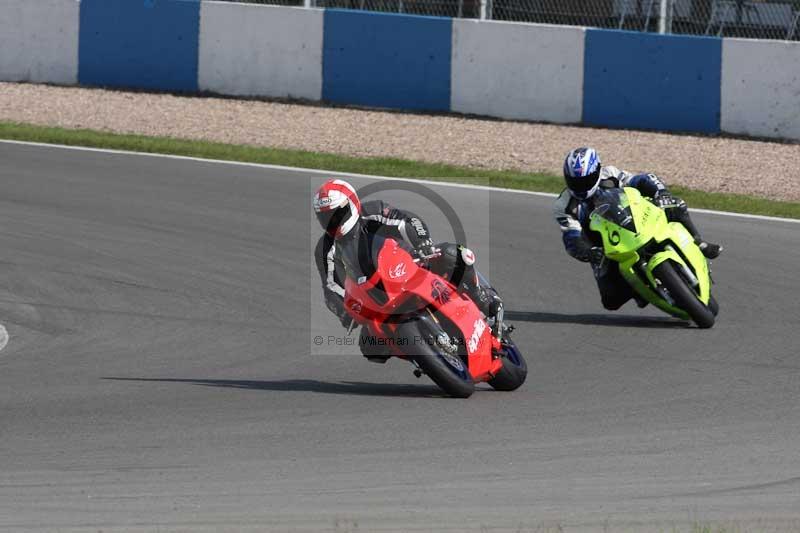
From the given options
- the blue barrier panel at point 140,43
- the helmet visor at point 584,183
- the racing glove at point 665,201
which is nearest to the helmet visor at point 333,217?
the helmet visor at point 584,183

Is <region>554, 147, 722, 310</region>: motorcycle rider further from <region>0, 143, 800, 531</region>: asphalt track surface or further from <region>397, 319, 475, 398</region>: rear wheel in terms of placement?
<region>397, 319, 475, 398</region>: rear wheel

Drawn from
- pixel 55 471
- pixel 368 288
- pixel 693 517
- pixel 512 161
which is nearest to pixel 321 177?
pixel 512 161

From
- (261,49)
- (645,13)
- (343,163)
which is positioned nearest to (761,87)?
(645,13)

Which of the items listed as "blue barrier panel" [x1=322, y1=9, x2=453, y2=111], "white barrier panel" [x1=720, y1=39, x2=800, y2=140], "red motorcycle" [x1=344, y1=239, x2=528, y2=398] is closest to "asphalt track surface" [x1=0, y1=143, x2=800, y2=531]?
"red motorcycle" [x1=344, y1=239, x2=528, y2=398]

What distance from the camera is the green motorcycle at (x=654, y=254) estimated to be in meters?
10.3

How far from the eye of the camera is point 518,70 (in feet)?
63.0

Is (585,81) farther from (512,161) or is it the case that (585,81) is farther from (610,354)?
(610,354)

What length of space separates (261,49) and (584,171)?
10648 mm

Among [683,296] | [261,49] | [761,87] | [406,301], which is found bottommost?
[683,296]

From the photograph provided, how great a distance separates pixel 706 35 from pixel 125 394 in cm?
1193

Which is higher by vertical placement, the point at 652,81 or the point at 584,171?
the point at 652,81

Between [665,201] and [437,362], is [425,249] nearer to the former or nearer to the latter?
[437,362]

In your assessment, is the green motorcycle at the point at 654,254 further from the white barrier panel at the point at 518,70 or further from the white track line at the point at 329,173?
the white barrier panel at the point at 518,70

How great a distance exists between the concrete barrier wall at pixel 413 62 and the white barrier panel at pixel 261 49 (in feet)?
0.06
